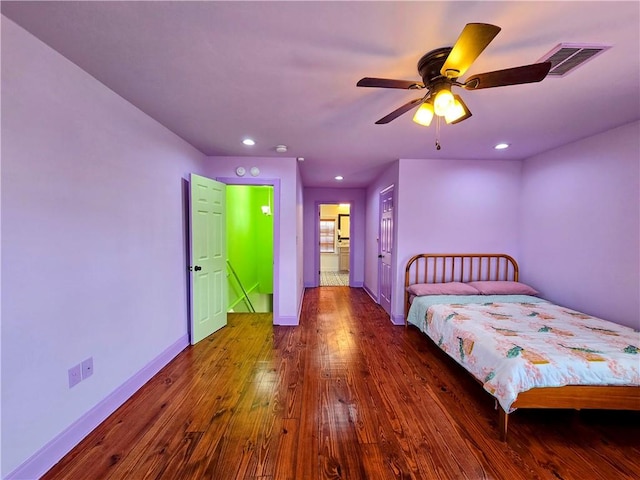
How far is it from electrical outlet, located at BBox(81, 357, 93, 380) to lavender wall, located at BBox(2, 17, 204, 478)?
0.12 feet

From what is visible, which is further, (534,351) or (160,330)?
(160,330)

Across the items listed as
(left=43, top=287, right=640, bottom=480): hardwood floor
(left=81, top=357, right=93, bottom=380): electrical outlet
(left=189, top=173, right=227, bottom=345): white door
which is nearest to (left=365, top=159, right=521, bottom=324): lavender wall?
(left=43, top=287, right=640, bottom=480): hardwood floor

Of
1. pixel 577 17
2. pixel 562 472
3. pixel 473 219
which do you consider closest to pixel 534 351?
pixel 562 472

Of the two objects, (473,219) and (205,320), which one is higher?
(473,219)

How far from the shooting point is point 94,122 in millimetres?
1899

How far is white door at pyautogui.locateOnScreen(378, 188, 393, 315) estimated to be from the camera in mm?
4391

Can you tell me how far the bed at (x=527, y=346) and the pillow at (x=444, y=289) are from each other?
0.04 ft

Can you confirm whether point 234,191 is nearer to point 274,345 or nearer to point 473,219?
point 274,345

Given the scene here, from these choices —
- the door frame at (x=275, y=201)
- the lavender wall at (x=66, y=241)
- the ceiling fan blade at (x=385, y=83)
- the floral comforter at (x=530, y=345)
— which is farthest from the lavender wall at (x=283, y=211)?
the ceiling fan blade at (x=385, y=83)

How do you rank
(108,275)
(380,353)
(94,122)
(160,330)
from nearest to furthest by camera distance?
(94,122), (108,275), (160,330), (380,353)

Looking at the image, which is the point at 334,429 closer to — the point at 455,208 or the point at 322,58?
the point at 322,58

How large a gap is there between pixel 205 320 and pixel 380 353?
7.26 ft

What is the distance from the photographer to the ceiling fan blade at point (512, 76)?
1.29 m

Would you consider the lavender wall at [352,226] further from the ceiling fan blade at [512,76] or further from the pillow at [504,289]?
the ceiling fan blade at [512,76]
